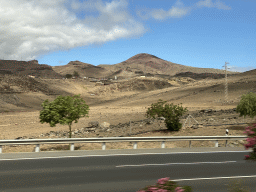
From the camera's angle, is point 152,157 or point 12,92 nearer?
point 152,157

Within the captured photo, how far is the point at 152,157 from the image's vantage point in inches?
600

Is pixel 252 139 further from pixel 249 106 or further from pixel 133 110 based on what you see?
pixel 133 110

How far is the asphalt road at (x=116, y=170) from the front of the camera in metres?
9.95

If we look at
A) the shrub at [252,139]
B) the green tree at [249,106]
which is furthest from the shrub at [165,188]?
the green tree at [249,106]

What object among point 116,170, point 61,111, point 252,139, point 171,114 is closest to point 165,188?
point 252,139

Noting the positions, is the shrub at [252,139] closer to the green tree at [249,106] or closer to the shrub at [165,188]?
the shrub at [165,188]

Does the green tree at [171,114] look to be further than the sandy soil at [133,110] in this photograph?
Yes

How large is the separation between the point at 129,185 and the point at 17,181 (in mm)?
3484

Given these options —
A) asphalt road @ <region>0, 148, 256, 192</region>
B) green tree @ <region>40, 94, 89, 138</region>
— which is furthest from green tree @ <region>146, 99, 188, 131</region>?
asphalt road @ <region>0, 148, 256, 192</region>

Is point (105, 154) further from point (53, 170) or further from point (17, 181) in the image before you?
point (17, 181)

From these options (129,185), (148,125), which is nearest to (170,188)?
(129,185)

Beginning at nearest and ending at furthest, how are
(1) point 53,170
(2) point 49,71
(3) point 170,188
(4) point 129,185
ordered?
(3) point 170,188, (4) point 129,185, (1) point 53,170, (2) point 49,71

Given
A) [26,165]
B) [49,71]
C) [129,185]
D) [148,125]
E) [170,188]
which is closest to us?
[170,188]

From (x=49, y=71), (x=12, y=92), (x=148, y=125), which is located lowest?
(x=148, y=125)
